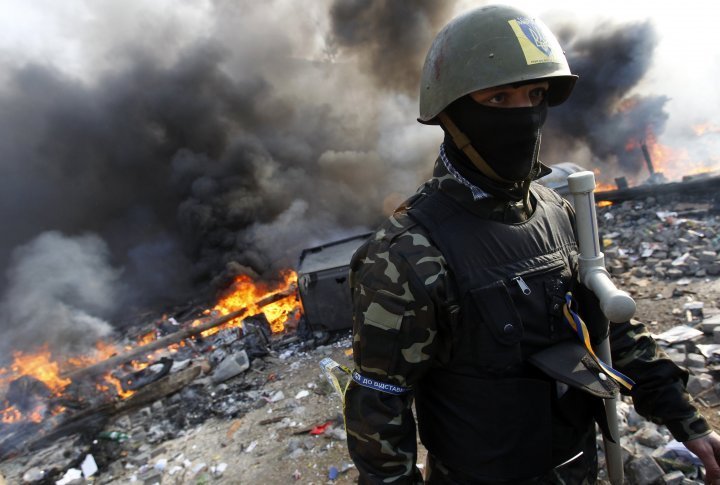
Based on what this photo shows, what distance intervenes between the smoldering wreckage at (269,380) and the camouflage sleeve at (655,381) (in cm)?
133

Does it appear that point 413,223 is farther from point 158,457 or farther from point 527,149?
point 158,457

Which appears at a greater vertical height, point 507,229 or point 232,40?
point 232,40

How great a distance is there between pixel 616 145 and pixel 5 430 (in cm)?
1465

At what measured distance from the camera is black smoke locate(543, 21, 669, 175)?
1130 cm

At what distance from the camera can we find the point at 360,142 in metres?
13.8

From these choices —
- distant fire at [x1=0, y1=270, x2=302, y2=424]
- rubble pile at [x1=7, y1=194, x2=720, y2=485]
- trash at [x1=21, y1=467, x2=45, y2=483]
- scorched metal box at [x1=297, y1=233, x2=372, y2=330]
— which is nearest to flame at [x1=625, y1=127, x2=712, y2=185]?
rubble pile at [x1=7, y1=194, x2=720, y2=485]

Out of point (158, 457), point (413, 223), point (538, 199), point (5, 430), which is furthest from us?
point (5, 430)

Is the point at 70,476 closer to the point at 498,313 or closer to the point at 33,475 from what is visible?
the point at 33,475

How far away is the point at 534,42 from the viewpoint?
1412 millimetres

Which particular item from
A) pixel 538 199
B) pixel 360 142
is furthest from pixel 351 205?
pixel 538 199

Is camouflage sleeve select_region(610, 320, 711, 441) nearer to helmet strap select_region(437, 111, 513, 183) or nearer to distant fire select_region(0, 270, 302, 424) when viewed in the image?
helmet strap select_region(437, 111, 513, 183)

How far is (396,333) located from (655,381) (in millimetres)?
1113

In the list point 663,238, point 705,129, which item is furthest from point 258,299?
point 705,129

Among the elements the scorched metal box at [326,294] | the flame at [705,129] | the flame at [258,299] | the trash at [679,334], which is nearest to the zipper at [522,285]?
the trash at [679,334]
